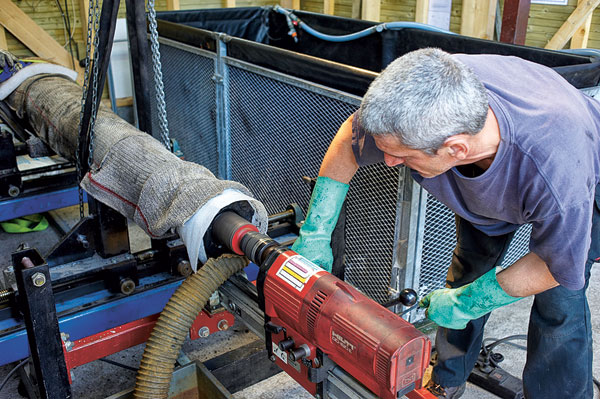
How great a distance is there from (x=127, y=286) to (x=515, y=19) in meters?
3.44

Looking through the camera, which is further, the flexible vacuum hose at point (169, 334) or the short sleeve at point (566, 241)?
the flexible vacuum hose at point (169, 334)

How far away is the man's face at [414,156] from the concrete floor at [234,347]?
1.25 m

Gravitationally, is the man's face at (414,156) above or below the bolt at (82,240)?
above

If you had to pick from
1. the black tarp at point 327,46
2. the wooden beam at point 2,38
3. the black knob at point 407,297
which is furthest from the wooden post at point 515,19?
the wooden beam at point 2,38

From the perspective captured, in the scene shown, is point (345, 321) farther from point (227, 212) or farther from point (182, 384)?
point (182, 384)

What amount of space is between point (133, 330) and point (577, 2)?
524cm

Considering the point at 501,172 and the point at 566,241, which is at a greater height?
the point at 501,172

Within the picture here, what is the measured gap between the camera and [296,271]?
160 centimetres

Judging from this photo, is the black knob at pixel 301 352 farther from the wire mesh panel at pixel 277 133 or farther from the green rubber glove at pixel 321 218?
the wire mesh panel at pixel 277 133

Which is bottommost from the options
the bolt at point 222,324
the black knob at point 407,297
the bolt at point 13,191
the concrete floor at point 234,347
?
the concrete floor at point 234,347

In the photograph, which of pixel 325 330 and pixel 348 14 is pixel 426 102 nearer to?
pixel 325 330

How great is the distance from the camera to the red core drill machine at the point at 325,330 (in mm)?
1405

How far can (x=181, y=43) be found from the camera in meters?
4.20

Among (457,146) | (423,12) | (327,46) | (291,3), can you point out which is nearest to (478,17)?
(423,12)
